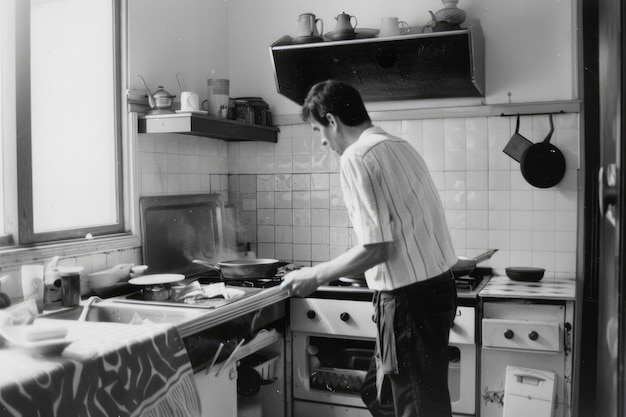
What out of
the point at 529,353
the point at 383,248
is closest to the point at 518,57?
the point at 529,353

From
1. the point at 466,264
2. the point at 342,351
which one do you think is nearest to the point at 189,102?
the point at 342,351

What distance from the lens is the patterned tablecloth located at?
1.35m

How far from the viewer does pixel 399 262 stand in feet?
6.39

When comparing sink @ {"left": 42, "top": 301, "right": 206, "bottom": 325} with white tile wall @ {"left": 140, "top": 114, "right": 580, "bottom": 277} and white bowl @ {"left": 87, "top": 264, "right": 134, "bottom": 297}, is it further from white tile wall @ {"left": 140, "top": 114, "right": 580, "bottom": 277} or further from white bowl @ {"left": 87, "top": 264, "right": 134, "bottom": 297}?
white tile wall @ {"left": 140, "top": 114, "right": 580, "bottom": 277}

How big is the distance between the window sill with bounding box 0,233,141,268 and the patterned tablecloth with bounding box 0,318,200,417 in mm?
404

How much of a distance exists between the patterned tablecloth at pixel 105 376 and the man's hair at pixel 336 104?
2.77 feet

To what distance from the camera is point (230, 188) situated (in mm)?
3691

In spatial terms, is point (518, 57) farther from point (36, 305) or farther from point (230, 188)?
point (36, 305)

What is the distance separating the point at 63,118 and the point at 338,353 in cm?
158

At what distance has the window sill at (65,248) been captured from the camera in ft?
7.28

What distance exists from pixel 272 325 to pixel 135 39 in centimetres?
146

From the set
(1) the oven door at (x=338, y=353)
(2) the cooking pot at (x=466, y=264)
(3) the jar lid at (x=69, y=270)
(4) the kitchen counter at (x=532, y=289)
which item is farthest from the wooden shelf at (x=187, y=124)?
(4) the kitchen counter at (x=532, y=289)

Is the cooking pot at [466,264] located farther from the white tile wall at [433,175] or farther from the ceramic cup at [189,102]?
the ceramic cup at [189,102]

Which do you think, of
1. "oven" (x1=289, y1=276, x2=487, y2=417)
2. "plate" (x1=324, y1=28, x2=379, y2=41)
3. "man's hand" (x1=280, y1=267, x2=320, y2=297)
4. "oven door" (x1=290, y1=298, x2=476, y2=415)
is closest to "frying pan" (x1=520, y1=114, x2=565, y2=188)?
"oven" (x1=289, y1=276, x2=487, y2=417)
